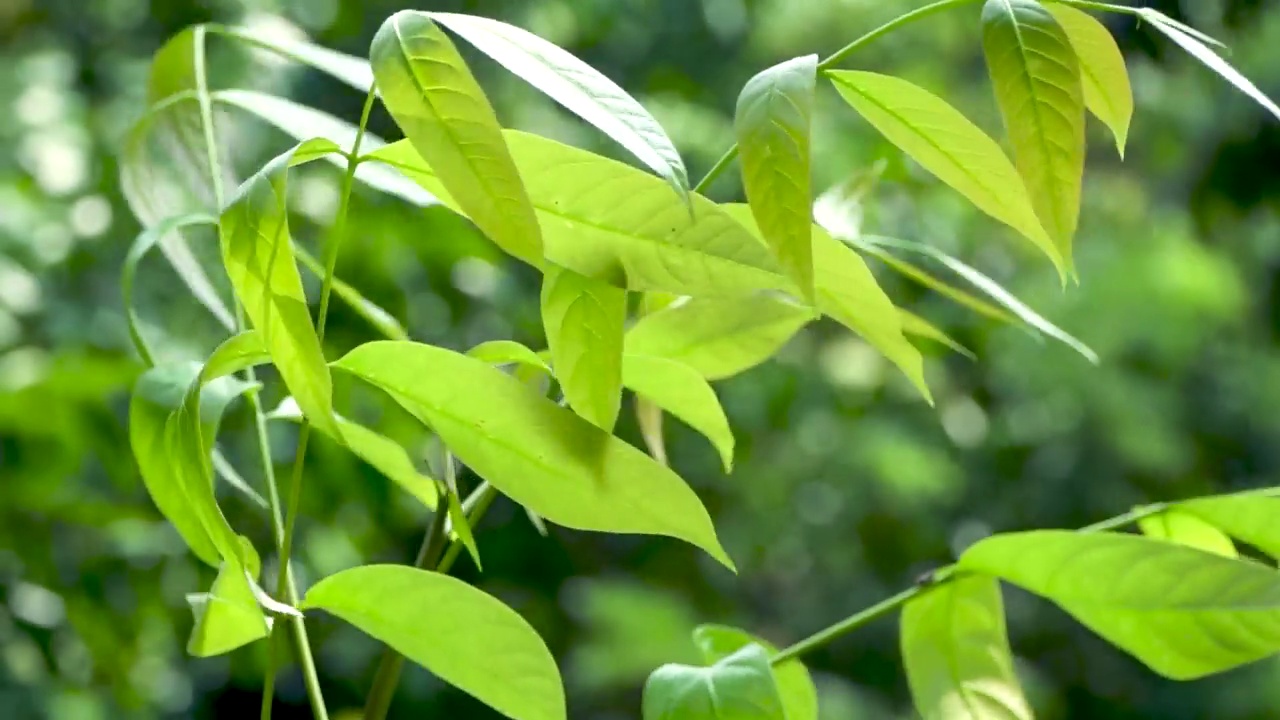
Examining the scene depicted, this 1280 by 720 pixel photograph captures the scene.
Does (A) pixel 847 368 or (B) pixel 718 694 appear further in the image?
(A) pixel 847 368

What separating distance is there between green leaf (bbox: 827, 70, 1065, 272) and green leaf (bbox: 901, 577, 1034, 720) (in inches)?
3.1

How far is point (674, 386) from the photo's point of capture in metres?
0.25

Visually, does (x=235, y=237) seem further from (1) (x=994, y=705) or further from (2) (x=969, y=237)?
(2) (x=969, y=237)

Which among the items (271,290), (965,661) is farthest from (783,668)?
(271,290)

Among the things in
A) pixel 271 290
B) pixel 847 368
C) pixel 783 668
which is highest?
pixel 271 290

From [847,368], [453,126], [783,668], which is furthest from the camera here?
[847,368]

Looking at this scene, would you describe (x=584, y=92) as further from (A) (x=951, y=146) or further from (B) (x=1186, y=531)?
(B) (x=1186, y=531)

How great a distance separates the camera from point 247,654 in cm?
79

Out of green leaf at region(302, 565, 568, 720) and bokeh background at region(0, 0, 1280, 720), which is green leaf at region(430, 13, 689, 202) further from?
bokeh background at region(0, 0, 1280, 720)

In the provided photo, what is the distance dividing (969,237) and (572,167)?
3.65 feet

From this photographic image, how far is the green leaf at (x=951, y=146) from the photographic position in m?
0.22

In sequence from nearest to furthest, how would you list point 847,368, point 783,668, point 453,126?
point 453,126 → point 783,668 → point 847,368

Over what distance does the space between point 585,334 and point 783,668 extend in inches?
4.5

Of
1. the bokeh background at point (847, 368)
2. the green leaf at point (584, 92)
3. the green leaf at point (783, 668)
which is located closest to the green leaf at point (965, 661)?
the green leaf at point (783, 668)
